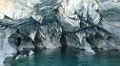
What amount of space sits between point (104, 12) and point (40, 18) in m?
5.15

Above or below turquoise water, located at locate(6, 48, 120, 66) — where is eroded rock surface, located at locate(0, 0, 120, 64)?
above

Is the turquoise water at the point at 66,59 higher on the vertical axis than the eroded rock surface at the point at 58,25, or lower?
lower

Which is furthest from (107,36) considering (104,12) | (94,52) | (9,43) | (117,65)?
(9,43)

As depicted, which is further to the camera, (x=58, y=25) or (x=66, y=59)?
(x=58, y=25)

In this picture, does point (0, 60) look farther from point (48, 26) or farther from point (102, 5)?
point (102, 5)

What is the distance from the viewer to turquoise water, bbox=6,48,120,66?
22.5 metres

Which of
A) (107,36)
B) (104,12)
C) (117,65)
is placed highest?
(104,12)

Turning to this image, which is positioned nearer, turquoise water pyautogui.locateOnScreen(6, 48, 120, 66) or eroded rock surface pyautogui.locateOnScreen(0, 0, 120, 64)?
turquoise water pyautogui.locateOnScreen(6, 48, 120, 66)

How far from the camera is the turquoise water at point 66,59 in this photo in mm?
22453

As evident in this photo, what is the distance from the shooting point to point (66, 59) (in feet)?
78.9

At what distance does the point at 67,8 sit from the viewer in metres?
23.8

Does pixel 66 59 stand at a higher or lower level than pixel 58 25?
lower

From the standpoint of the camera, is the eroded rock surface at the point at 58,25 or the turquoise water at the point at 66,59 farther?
the eroded rock surface at the point at 58,25

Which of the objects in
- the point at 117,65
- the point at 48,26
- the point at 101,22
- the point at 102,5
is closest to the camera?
the point at 117,65
